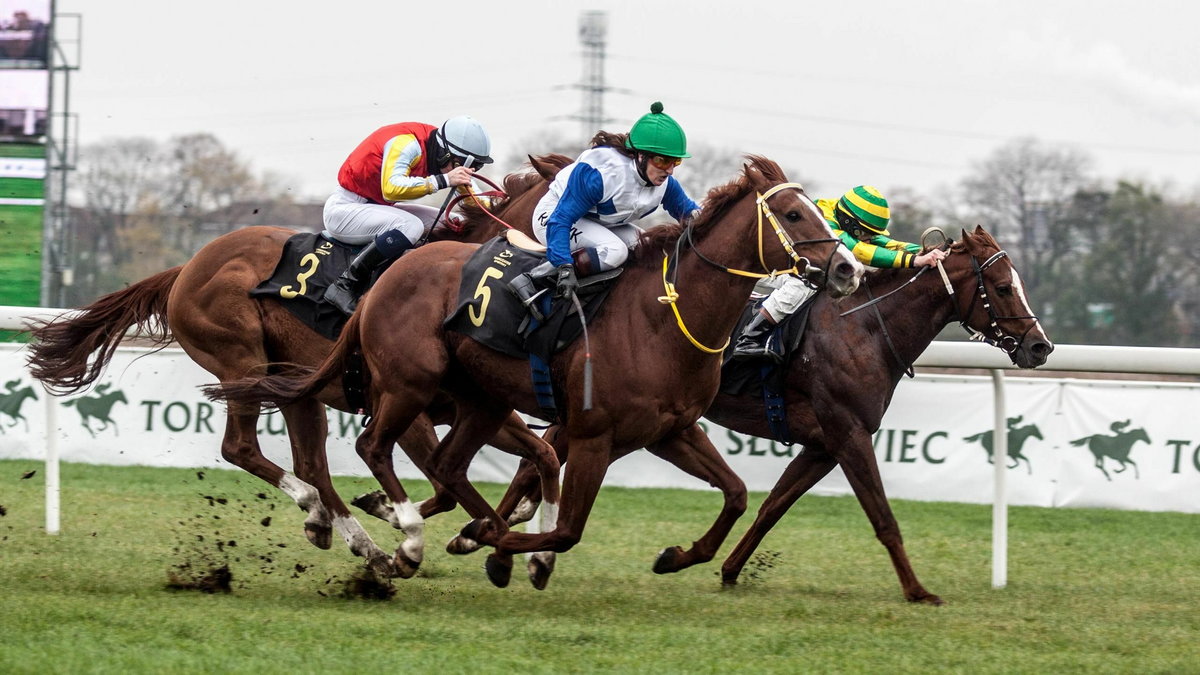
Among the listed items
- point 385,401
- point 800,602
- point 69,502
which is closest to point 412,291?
point 385,401

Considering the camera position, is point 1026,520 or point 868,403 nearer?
point 868,403

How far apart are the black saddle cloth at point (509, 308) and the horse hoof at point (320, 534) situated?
4.24 feet

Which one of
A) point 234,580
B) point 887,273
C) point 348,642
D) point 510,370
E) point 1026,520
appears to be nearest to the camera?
point 348,642

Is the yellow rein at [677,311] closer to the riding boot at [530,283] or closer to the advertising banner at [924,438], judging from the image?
the riding boot at [530,283]

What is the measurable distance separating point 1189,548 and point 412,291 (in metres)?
4.99

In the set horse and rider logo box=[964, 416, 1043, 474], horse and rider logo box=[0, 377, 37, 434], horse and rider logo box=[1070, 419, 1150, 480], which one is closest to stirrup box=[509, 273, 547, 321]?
horse and rider logo box=[964, 416, 1043, 474]

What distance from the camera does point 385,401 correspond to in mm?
6070

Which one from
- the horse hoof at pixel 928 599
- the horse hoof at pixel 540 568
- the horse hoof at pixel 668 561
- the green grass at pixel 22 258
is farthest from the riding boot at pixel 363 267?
the green grass at pixel 22 258

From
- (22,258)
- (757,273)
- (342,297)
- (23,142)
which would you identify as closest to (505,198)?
(342,297)

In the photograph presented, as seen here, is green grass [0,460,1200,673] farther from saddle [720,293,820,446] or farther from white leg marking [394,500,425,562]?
saddle [720,293,820,446]

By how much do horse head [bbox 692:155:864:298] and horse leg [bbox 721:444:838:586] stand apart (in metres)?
1.66

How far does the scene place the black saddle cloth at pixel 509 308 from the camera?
223 inches

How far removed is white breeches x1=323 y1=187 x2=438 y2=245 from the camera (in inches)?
268

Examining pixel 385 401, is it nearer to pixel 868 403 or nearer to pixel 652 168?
pixel 652 168
